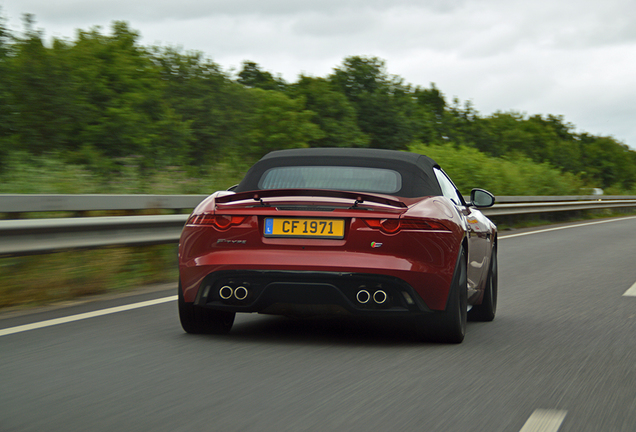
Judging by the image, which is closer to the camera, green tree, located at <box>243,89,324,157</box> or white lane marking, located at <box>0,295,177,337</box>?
white lane marking, located at <box>0,295,177,337</box>

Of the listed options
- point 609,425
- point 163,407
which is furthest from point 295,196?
point 609,425

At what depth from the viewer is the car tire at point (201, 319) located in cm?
527

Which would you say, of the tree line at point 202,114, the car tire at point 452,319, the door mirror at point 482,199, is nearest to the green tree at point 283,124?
the tree line at point 202,114

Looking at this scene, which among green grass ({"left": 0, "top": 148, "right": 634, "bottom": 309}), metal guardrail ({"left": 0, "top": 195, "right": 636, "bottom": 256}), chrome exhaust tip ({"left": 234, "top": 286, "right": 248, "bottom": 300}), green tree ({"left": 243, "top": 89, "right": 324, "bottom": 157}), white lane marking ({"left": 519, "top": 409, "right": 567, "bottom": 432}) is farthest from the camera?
green tree ({"left": 243, "top": 89, "right": 324, "bottom": 157})

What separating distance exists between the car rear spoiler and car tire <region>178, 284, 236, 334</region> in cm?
75

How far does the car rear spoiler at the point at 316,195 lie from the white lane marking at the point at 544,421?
1.70 m

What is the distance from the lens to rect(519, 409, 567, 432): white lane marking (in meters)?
3.31

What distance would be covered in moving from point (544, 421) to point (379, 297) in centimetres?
157

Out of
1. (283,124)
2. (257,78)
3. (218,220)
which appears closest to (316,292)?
(218,220)

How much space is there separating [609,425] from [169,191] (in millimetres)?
11045

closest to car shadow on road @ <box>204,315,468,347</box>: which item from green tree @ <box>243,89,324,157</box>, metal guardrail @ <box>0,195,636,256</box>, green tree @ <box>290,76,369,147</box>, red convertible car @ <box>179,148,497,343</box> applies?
red convertible car @ <box>179,148,497,343</box>

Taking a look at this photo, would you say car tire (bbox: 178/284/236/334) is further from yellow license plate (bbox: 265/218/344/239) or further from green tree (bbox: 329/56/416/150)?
green tree (bbox: 329/56/416/150)

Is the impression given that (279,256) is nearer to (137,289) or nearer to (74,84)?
(137,289)

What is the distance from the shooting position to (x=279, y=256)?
482cm
